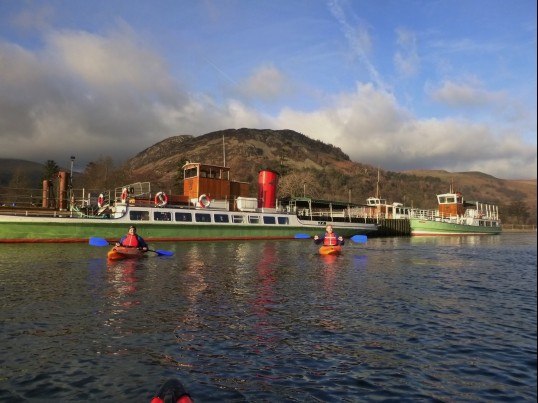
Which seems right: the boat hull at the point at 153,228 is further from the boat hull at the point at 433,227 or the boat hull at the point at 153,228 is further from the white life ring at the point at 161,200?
the boat hull at the point at 433,227

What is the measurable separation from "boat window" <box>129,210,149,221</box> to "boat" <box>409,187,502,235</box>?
4729cm

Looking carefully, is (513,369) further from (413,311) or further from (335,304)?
(335,304)

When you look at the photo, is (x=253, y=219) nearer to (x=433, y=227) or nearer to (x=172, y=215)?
(x=172, y=215)

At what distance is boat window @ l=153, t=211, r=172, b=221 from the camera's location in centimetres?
4031

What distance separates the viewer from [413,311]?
14391mm

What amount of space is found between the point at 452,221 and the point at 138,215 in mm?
57238

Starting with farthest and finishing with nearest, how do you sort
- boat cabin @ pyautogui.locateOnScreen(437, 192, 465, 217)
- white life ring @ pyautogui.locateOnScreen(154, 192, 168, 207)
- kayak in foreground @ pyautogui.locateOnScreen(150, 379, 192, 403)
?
1. boat cabin @ pyautogui.locateOnScreen(437, 192, 465, 217)
2. white life ring @ pyautogui.locateOnScreen(154, 192, 168, 207)
3. kayak in foreground @ pyautogui.locateOnScreen(150, 379, 192, 403)

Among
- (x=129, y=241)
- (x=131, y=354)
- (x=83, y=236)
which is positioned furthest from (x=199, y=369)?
(x=83, y=236)

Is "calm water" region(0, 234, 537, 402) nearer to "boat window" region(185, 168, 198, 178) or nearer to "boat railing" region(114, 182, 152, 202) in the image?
"boat railing" region(114, 182, 152, 202)

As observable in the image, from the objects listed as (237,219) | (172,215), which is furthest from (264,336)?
(237,219)

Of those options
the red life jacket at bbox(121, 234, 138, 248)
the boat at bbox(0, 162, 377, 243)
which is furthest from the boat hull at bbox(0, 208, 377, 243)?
the red life jacket at bbox(121, 234, 138, 248)

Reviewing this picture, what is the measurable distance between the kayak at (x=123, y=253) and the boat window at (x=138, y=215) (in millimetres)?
13467

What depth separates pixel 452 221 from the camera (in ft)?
242

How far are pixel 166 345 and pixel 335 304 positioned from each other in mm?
6995
